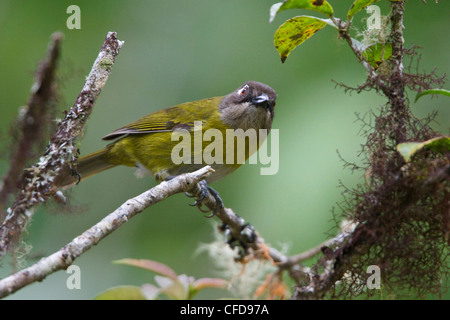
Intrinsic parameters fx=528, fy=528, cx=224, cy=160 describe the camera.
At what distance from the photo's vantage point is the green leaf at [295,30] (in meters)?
1.97

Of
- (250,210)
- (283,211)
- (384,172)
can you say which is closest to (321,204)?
(283,211)

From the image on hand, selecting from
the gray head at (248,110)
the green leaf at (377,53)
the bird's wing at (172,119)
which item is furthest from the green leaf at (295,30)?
the bird's wing at (172,119)

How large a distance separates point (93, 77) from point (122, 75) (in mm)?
2606

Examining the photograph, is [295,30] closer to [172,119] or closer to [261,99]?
[261,99]

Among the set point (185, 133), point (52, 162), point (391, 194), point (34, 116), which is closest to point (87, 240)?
point (52, 162)

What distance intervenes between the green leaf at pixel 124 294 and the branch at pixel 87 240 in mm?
518

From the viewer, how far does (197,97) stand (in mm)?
4090

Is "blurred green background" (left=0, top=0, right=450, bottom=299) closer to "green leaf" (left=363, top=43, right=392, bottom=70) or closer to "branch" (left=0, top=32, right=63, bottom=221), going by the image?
"green leaf" (left=363, top=43, right=392, bottom=70)

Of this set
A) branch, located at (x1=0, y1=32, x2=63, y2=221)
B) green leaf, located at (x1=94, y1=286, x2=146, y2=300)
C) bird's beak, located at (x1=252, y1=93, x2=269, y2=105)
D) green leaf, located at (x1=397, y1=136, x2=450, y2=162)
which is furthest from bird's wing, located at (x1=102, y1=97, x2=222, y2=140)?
branch, located at (x1=0, y1=32, x2=63, y2=221)

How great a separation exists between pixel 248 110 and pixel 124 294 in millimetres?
2037

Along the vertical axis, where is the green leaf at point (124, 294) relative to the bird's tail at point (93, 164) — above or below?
below

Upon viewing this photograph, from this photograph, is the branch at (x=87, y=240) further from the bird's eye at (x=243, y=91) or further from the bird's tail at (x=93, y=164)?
the bird's tail at (x=93, y=164)

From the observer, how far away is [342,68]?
138 inches
